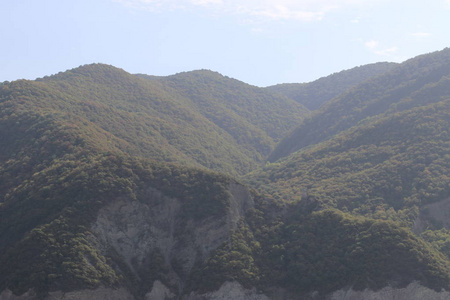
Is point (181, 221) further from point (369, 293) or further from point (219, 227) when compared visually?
point (369, 293)

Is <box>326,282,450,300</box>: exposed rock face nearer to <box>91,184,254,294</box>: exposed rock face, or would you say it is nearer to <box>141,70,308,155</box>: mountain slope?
<box>91,184,254,294</box>: exposed rock face

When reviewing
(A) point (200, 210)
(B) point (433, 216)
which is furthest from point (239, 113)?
(A) point (200, 210)

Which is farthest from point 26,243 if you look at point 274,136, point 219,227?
point 274,136

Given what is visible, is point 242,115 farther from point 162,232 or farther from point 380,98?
point 162,232

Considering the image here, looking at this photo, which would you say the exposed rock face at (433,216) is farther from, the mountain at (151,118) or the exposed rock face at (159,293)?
the mountain at (151,118)

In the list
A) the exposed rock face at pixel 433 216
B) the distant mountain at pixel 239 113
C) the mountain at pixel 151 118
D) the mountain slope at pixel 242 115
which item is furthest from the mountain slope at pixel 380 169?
the distant mountain at pixel 239 113

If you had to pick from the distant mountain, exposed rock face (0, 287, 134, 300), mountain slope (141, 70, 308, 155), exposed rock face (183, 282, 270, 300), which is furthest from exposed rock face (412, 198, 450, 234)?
the distant mountain

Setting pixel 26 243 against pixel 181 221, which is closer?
pixel 26 243

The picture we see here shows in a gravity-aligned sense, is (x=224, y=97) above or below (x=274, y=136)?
above
